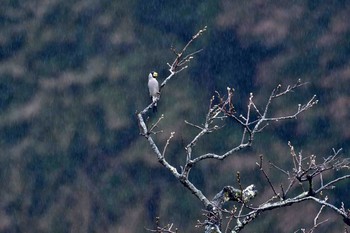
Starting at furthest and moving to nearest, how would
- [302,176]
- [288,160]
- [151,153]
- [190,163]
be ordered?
[151,153], [288,160], [190,163], [302,176]

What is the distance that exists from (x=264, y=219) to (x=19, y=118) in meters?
5.62

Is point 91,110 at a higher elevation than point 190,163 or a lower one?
higher

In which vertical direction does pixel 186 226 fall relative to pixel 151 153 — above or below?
below

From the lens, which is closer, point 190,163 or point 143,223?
point 190,163

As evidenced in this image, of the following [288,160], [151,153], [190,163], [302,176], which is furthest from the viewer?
[151,153]

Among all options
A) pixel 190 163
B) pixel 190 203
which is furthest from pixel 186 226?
pixel 190 163

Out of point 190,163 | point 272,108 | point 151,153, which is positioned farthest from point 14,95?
point 190,163

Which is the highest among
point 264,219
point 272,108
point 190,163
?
point 272,108

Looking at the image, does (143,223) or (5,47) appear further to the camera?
(5,47)

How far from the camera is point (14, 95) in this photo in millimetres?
14414

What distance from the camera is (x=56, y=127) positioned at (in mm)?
14242

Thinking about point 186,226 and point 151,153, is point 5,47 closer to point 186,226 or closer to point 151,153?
point 151,153

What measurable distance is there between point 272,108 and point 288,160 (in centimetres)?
119

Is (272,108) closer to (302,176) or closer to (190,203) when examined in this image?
(190,203)
